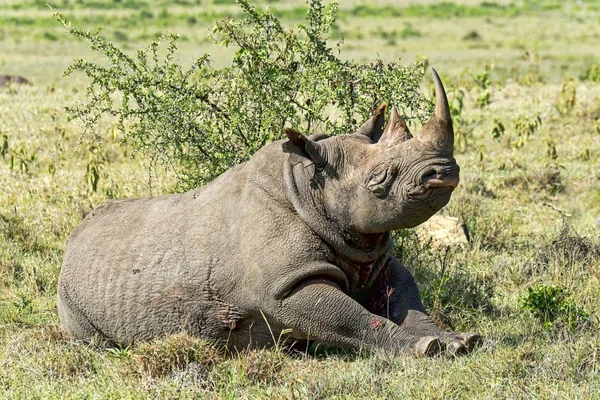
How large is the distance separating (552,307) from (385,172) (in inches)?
68.9

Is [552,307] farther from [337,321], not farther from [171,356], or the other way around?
[171,356]

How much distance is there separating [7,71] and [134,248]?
21.5 meters

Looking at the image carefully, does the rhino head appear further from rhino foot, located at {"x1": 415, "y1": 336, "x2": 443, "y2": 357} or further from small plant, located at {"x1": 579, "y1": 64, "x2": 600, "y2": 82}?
small plant, located at {"x1": 579, "y1": 64, "x2": 600, "y2": 82}

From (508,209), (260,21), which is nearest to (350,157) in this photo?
(260,21)

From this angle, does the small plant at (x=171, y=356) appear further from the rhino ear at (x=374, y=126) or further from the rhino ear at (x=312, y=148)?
the rhino ear at (x=374, y=126)

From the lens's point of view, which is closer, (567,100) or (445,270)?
(445,270)

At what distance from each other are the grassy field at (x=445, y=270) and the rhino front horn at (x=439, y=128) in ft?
4.19

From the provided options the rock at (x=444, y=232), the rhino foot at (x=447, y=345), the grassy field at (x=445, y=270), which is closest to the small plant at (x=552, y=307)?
the grassy field at (x=445, y=270)

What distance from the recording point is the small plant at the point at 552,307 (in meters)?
6.84

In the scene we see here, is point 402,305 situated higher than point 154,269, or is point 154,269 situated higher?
point 154,269

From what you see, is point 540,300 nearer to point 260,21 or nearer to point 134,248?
point 134,248

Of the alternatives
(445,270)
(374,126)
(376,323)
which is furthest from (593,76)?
(376,323)

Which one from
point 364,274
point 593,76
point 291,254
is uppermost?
point 291,254

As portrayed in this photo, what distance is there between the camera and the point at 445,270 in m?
8.22
